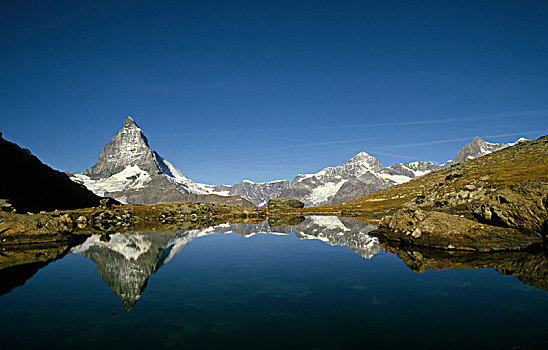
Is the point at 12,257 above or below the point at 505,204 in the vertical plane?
below

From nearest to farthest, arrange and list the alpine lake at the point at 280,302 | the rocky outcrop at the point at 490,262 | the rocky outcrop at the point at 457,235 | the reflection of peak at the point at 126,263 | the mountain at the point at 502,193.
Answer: the alpine lake at the point at 280,302 < the reflection of peak at the point at 126,263 < the rocky outcrop at the point at 490,262 < the rocky outcrop at the point at 457,235 < the mountain at the point at 502,193

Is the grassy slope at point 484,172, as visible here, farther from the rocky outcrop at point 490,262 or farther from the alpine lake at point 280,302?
the alpine lake at point 280,302

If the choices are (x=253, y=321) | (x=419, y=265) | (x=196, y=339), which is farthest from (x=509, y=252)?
(x=196, y=339)

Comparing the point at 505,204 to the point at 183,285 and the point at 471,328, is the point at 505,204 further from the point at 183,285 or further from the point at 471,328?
the point at 183,285

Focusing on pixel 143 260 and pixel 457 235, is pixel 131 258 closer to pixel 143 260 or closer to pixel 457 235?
pixel 143 260

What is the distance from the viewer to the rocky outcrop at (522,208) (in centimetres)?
3806

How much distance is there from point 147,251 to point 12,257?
1489cm

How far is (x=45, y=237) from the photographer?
51.9m

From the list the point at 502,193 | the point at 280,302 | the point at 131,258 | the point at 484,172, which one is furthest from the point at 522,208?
the point at 484,172

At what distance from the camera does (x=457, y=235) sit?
39.7m

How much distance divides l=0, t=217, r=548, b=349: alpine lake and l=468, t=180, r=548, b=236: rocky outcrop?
457 cm

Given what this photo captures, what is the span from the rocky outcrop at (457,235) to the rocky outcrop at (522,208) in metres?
1.38

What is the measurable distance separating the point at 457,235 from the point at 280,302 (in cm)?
2974

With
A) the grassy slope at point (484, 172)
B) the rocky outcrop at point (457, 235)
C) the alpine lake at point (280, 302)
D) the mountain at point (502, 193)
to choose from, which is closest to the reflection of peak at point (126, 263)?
the alpine lake at point (280, 302)
